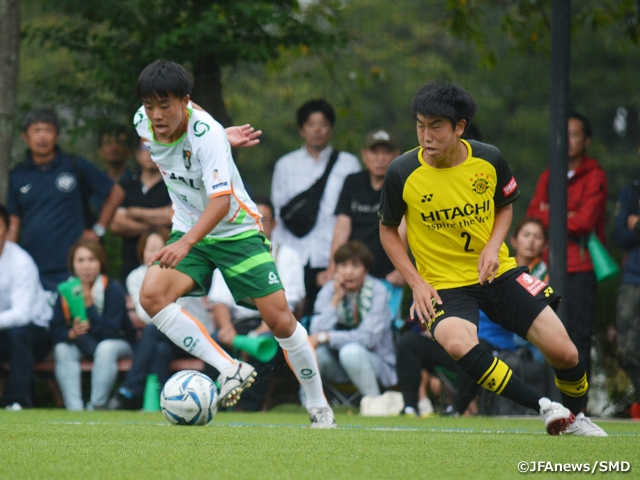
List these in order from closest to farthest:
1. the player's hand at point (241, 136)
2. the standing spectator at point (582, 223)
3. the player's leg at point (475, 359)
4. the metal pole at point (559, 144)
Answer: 1. the player's leg at point (475, 359)
2. the player's hand at point (241, 136)
3. the metal pole at point (559, 144)
4. the standing spectator at point (582, 223)

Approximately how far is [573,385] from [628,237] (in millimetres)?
2882

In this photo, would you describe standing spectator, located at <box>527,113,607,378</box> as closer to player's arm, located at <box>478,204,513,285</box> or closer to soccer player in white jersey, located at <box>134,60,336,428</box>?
player's arm, located at <box>478,204,513,285</box>

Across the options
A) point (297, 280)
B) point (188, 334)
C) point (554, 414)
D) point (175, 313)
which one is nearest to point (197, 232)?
point (175, 313)

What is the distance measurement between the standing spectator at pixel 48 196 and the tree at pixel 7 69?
50 cm

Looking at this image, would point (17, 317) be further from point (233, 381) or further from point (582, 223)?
point (582, 223)

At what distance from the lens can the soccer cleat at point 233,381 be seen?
18.3 ft

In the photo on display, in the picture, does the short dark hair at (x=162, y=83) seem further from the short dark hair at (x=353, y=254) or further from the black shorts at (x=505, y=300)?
the short dark hair at (x=353, y=254)

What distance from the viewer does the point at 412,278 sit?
521cm

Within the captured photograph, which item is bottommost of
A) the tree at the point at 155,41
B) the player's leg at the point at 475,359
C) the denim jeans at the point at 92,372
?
the denim jeans at the point at 92,372

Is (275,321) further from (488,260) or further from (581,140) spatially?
(581,140)

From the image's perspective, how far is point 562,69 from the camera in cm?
758

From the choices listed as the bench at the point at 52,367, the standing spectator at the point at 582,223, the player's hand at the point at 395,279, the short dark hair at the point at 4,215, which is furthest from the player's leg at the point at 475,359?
the short dark hair at the point at 4,215

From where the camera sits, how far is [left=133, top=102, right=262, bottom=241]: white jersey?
218 inches

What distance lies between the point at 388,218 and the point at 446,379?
9.30 feet
